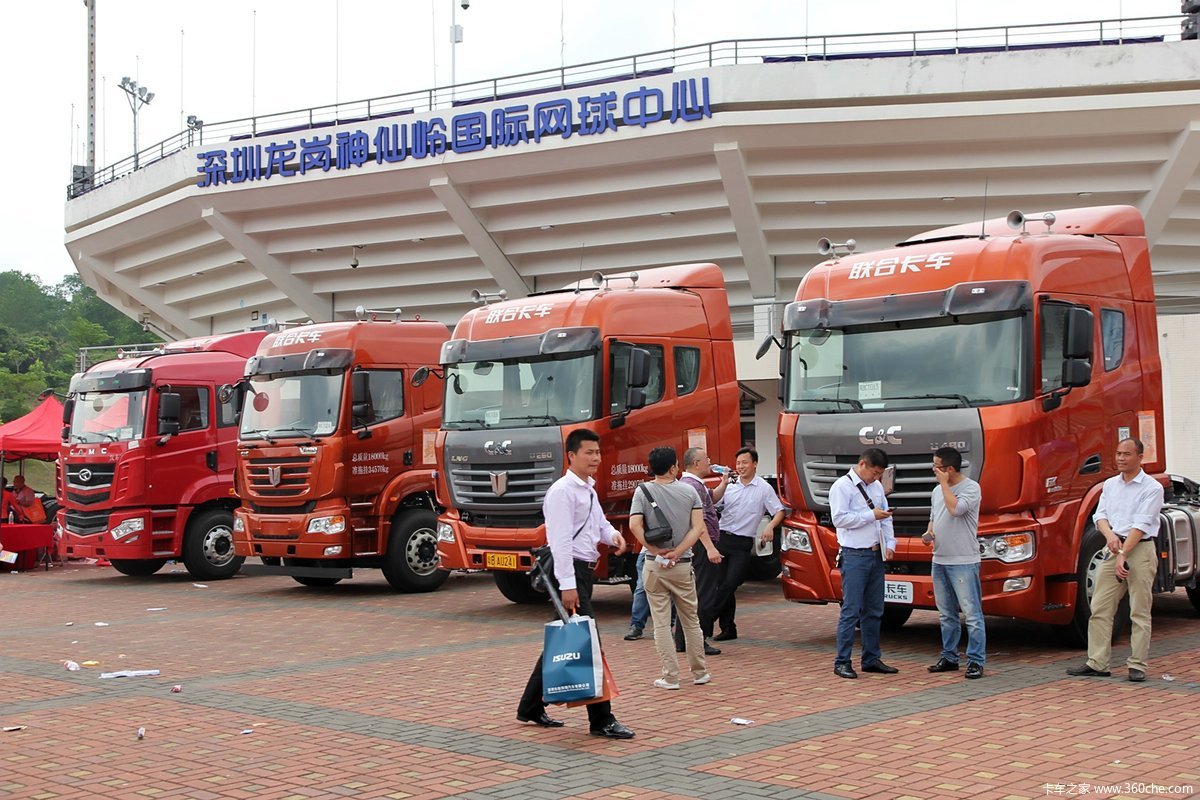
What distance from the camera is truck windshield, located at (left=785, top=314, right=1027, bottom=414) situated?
33.9 feet

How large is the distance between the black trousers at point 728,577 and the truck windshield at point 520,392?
244 cm

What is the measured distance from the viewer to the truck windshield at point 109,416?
18.6 meters

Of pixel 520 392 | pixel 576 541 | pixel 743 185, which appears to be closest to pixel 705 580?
pixel 576 541

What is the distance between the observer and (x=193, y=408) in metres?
19.0

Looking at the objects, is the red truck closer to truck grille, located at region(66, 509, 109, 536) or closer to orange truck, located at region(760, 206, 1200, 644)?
truck grille, located at region(66, 509, 109, 536)

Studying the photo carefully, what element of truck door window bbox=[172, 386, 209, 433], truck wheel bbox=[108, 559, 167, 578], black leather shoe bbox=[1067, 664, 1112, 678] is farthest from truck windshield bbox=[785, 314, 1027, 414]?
truck wheel bbox=[108, 559, 167, 578]

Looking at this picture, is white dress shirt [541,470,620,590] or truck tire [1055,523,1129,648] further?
truck tire [1055,523,1129,648]

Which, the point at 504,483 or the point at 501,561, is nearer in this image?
the point at 501,561

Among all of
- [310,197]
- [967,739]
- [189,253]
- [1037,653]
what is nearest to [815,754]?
[967,739]

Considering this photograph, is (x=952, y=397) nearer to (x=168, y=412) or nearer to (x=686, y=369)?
(x=686, y=369)

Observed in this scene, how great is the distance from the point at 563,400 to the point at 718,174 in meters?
13.9

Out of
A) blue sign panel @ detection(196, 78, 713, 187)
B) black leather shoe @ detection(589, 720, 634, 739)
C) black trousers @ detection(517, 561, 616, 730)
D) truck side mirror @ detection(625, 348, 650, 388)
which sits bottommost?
black leather shoe @ detection(589, 720, 634, 739)

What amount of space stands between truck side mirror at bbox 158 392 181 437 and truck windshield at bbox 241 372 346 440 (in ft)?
7.00

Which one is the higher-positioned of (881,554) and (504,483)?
(504,483)
